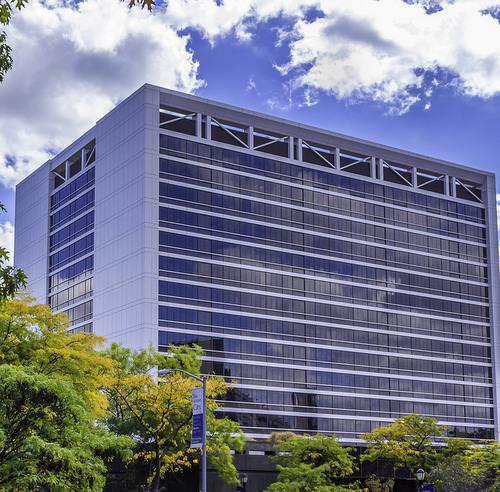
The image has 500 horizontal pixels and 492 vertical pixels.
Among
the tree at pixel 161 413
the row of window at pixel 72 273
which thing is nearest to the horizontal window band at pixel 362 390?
the row of window at pixel 72 273

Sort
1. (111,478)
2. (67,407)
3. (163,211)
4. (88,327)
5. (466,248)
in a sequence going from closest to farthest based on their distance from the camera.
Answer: (67,407), (111,478), (163,211), (88,327), (466,248)

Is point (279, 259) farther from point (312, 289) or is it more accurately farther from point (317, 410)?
point (317, 410)

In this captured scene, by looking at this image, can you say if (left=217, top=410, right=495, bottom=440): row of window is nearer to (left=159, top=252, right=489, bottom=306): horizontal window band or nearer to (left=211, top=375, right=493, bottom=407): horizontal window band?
(left=211, top=375, right=493, bottom=407): horizontal window band

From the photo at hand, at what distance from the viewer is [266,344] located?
12388cm

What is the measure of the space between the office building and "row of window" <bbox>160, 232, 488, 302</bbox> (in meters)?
0.23

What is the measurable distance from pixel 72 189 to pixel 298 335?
1529 inches

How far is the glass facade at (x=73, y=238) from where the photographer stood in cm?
12862

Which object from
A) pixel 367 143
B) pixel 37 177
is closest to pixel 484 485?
pixel 367 143

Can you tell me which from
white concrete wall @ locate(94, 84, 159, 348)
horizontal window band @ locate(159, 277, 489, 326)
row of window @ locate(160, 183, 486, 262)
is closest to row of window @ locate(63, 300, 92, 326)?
white concrete wall @ locate(94, 84, 159, 348)

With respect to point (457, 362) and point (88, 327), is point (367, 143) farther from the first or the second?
point (88, 327)

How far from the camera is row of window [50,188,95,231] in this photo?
431 ft

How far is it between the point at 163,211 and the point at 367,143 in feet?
124

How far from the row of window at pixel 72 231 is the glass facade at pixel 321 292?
1620 centimetres

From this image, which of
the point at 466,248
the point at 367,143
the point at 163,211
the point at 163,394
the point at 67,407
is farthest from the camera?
the point at 466,248
